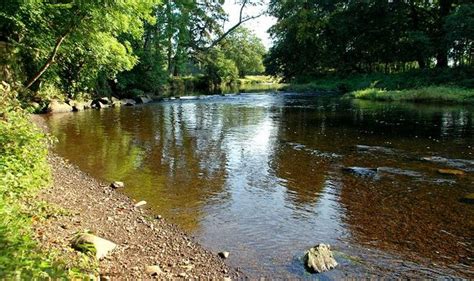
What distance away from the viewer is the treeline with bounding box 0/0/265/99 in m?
13.7

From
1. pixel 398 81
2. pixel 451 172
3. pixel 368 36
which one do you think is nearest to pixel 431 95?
pixel 398 81

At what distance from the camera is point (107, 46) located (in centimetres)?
1580

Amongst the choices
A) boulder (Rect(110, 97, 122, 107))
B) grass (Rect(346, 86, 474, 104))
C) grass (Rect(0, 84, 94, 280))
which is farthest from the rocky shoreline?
grass (Rect(346, 86, 474, 104))

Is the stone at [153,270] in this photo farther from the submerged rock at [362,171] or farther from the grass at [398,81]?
the grass at [398,81]

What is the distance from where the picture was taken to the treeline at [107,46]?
1373 cm

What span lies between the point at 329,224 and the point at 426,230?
1.80m

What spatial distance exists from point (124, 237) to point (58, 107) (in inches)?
906

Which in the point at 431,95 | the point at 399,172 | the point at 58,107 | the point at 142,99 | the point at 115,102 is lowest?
the point at 399,172

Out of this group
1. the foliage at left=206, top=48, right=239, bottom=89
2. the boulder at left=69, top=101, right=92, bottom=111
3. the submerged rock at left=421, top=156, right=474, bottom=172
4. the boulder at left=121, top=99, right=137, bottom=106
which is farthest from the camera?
the foliage at left=206, top=48, right=239, bottom=89

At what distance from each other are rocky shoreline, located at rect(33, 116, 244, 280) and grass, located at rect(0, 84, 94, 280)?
348 millimetres

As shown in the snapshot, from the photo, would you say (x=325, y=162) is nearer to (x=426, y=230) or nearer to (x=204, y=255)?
(x=426, y=230)

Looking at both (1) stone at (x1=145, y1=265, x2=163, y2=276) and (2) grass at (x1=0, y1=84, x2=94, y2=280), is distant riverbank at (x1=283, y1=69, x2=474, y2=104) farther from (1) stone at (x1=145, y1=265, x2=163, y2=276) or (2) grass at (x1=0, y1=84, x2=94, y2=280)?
(2) grass at (x1=0, y1=84, x2=94, y2=280)

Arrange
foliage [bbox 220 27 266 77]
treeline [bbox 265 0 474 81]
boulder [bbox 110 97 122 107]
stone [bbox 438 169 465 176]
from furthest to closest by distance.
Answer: foliage [bbox 220 27 266 77]
treeline [bbox 265 0 474 81]
boulder [bbox 110 97 122 107]
stone [bbox 438 169 465 176]

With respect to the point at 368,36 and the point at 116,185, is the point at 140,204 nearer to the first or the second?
the point at 116,185
